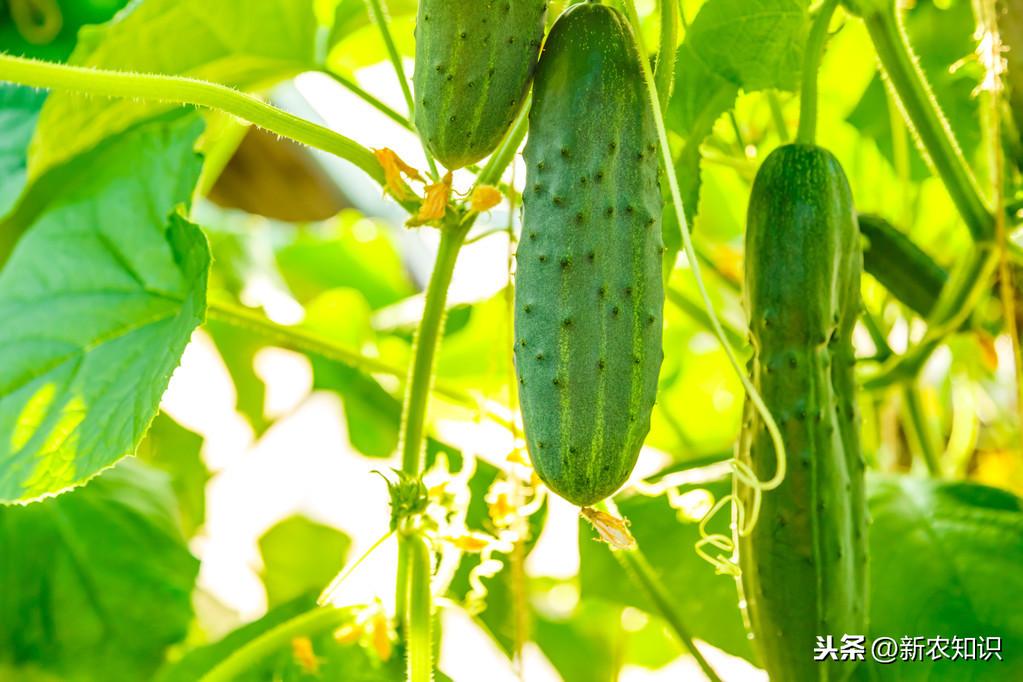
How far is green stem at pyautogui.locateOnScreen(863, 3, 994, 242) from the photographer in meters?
0.78

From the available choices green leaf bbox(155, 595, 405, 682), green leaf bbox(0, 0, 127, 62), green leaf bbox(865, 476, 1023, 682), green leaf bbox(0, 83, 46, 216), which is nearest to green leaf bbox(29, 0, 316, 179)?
green leaf bbox(0, 83, 46, 216)

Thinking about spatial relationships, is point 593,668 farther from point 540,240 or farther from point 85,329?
point 540,240

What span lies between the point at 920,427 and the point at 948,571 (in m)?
0.24

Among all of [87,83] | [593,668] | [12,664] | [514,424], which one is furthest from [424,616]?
[593,668]

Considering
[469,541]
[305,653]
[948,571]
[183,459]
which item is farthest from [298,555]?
[948,571]

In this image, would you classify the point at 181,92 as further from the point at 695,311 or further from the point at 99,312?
the point at 695,311

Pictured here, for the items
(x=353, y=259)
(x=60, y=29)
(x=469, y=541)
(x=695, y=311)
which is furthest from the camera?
(x=353, y=259)

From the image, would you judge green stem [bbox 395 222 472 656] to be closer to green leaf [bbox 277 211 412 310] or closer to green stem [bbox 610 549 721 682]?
green stem [bbox 610 549 721 682]

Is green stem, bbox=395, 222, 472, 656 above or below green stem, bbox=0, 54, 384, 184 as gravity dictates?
below

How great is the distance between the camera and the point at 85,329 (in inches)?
36.4

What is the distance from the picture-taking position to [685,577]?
1028 mm

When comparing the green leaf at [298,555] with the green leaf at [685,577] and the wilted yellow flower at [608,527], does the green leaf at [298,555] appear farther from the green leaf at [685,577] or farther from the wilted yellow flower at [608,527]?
the wilted yellow flower at [608,527]

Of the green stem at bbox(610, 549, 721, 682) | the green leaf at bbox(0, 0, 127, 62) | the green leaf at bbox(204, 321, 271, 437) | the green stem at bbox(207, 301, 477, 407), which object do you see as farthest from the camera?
the green leaf at bbox(204, 321, 271, 437)

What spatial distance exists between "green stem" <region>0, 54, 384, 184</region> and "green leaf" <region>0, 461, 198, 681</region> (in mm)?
571
